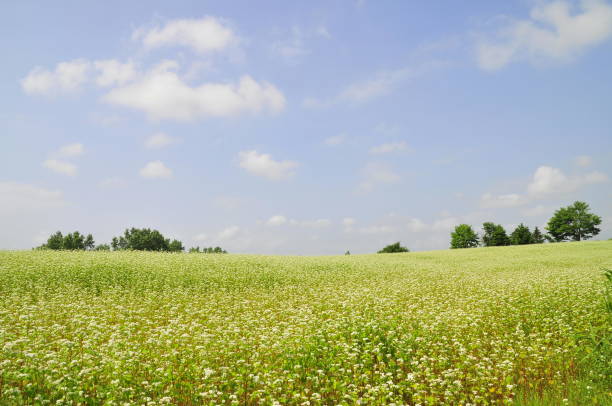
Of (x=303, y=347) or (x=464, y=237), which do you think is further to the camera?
(x=464, y=237)

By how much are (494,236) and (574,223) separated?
21059 millimetres

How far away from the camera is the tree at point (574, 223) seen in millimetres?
96750

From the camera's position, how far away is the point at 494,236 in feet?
369

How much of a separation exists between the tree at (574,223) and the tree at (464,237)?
20873mm

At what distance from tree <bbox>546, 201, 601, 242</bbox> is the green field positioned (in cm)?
9745

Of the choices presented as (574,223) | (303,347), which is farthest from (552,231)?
(303,347)

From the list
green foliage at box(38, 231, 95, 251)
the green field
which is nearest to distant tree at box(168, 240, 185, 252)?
green foliage at box(38, 231, 95, 251)

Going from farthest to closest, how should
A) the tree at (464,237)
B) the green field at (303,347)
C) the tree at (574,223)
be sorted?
the tree at (464,237) < the tree at (574,223) < the green field at (303,347)

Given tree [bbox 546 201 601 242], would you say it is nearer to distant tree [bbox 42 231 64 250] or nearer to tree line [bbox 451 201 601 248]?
tree line [bbox 451 201 601 248]

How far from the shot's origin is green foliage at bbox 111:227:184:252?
110 metres

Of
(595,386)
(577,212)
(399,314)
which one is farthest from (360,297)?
(577,212)

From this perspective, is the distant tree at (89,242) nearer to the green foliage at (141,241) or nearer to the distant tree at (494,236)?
the green foliage at (141,241)

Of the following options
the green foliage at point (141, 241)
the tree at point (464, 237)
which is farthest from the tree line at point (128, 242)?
the tree at point (464, 237)

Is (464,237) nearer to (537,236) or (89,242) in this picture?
(537,236)
